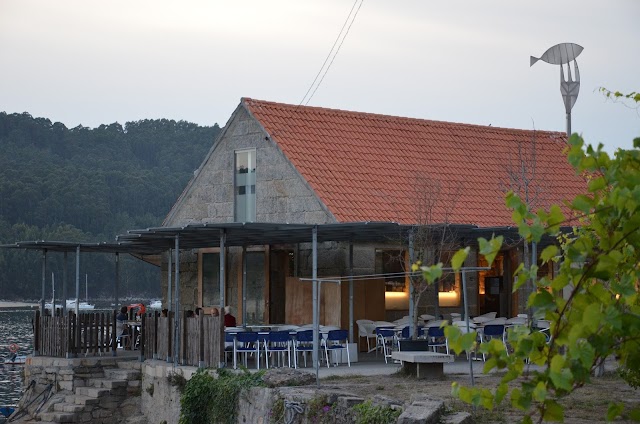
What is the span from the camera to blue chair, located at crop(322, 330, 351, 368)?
70.2ft

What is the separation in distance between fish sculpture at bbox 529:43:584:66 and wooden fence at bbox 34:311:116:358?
13075mm

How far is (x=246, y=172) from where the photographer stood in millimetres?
27906

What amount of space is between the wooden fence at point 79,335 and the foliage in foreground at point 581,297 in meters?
18.5

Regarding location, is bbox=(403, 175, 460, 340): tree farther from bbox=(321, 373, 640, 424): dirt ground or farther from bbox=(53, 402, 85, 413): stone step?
bbox=(53, 402, 85, 413): stone step

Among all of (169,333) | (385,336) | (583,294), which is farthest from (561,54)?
(583,294)

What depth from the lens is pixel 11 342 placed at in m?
76.8

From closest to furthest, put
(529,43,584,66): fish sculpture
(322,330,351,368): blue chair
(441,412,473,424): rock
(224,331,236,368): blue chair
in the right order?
(441,412,473,424): rock, (224,331,236,368): blue chair, (322,330,351,368): blue chair, (529,43,584,66): fish sculpture

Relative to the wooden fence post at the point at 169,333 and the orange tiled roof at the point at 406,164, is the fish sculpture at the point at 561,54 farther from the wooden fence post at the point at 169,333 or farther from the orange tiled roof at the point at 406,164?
the wooden fence post at the point at 169,333

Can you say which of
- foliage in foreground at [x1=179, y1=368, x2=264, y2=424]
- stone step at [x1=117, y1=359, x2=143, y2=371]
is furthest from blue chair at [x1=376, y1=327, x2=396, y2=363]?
stone step at [x1=117, y1=359, x2=143, y2=371]

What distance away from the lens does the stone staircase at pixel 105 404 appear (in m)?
22.9

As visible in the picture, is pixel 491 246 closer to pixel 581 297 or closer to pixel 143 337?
pixel 581 297

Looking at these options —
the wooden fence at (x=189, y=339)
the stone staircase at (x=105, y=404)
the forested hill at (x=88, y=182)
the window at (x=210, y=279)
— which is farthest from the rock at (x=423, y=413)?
the forested hill at (x=88, y=182)

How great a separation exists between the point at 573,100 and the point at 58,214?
235 feet

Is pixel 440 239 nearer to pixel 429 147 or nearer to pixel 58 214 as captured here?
pixel 429 147
